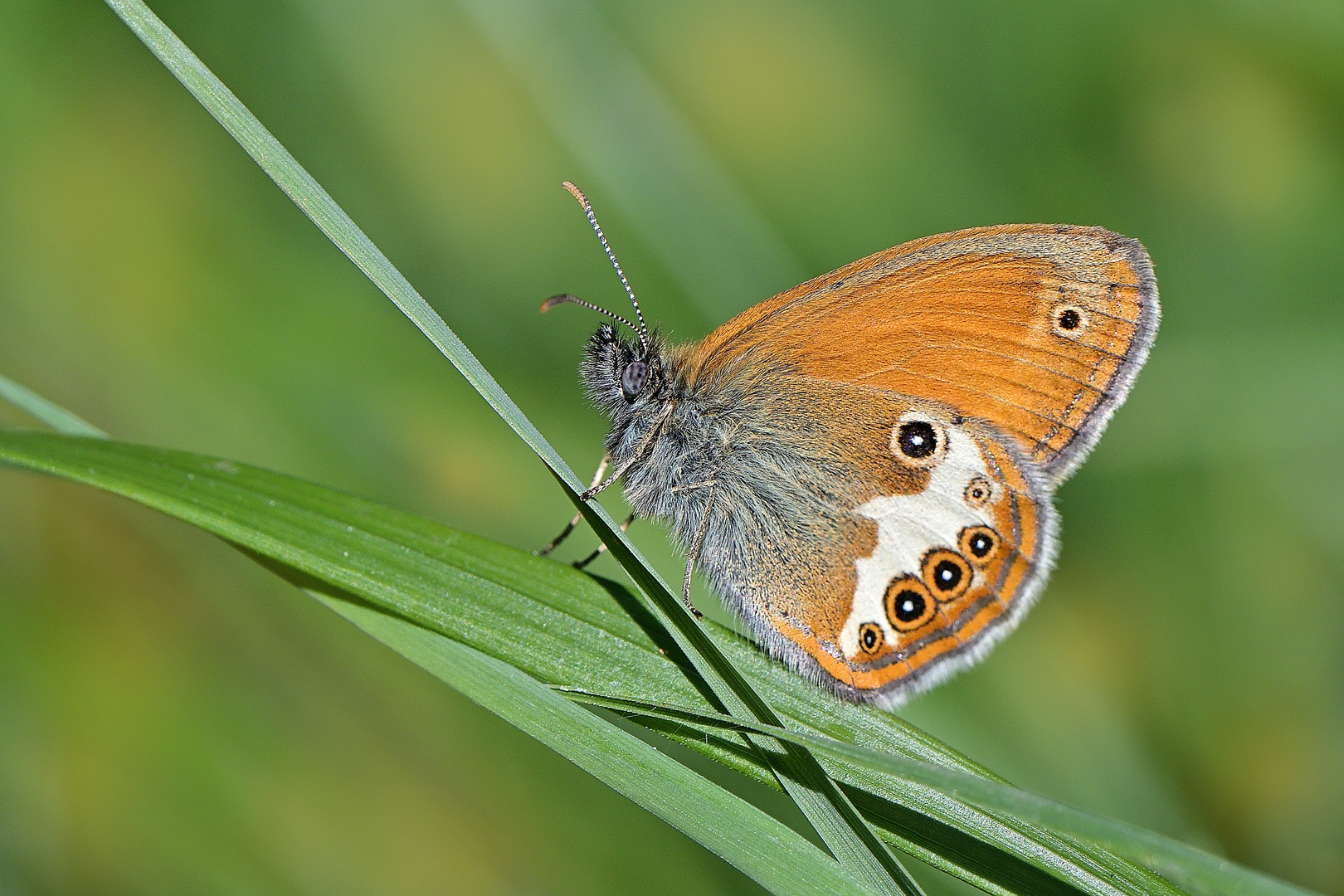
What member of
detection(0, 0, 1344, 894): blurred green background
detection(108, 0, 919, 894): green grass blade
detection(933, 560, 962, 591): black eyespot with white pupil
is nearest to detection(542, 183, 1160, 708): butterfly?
detection(933, 560, 962, 591): black eyespot with white pupil

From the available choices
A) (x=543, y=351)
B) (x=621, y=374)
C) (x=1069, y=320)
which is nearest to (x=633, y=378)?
(x=621, y=374)

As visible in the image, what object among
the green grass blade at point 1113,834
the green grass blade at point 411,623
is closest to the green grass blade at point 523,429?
the green grass blade at point 411,623

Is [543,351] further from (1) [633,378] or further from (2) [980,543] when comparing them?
(2) [980,543]

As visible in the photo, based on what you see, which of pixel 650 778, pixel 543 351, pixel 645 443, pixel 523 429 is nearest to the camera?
pixel 650 778

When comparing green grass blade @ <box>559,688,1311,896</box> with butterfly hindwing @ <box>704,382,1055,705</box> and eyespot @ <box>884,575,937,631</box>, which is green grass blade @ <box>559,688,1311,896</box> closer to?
butterfly hindwing @ <box>704,382,1055,705</box>

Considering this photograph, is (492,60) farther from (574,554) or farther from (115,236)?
(574,554)

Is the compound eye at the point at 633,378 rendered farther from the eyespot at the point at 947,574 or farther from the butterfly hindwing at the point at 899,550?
the eyespot at the point at 947,574

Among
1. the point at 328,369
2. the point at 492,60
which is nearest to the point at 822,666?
the point at 328,369
